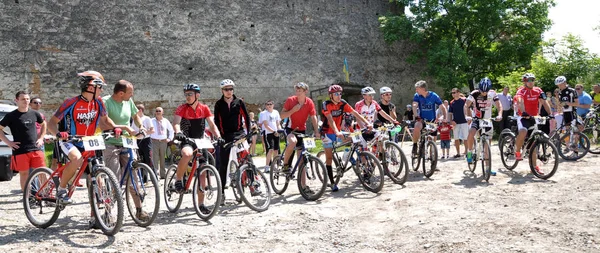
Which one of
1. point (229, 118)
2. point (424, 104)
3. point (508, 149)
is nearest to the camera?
point (229, 118)

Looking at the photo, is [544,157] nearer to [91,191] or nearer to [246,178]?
[246,178]

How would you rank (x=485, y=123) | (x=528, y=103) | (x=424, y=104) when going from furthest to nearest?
(x=424, y=104)
(x=528, y=103)
(x=485, y=123)

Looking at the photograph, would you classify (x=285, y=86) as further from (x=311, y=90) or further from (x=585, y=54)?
(x=585, y=54)

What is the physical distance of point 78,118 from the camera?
18.3 ft

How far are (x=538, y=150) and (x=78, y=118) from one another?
264 inches

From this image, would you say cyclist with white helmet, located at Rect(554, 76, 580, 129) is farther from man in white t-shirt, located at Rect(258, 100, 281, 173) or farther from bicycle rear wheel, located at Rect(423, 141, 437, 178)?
man in white t-shirt, located at Rect(258, 100, 281, 173)

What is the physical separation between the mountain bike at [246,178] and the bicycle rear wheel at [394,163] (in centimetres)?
227

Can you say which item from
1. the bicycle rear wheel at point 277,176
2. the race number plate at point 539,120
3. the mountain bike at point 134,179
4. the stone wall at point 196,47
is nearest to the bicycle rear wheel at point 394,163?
the bicycle rear wheel at point 277,176

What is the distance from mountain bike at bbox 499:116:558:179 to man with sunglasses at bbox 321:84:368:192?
2.63 meters

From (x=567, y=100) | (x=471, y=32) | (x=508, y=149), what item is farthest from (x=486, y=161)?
(x=471, y=32)

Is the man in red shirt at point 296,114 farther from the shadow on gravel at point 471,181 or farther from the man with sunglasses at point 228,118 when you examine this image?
the shadow on gravel at point 471,181

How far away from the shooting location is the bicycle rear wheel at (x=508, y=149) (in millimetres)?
8789

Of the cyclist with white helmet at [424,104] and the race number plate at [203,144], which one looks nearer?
the race number plate at [203,144]

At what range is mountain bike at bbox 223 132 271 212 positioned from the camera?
21.8 feet
